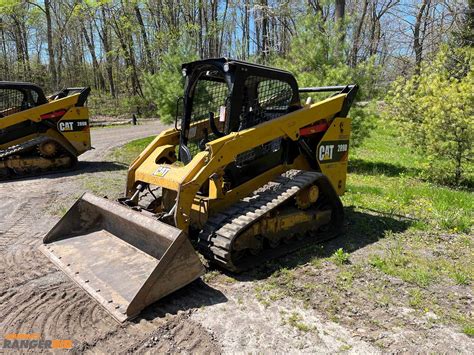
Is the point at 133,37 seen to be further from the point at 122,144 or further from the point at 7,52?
the point at 122,144

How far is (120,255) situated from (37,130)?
285 inches

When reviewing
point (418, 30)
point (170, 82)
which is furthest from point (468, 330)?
point (418, 30)

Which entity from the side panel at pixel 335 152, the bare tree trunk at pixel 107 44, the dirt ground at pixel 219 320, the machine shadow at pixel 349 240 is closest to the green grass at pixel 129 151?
the side panel at pixel 335 152

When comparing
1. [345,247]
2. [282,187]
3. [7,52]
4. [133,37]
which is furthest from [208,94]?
[7,52]

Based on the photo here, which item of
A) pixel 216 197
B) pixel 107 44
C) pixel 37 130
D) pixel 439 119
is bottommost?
pixel 216 197

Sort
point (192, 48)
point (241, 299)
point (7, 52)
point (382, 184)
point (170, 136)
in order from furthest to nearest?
point (7, 52) < point (192, 48) < point (382, 184) < point (170, 136) < point (241, 299)

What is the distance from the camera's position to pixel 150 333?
342 cm

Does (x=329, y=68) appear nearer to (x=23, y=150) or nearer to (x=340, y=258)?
(x=340, y=258)

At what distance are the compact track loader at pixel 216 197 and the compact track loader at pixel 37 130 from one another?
5.78 meters

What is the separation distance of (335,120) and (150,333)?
401 cm

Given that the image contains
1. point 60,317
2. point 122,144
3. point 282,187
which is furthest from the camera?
point 122,144

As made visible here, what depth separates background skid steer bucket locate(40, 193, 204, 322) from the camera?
3750 millimetres

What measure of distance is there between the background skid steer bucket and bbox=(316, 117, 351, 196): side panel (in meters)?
2.77

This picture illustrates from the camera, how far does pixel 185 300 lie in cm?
397
